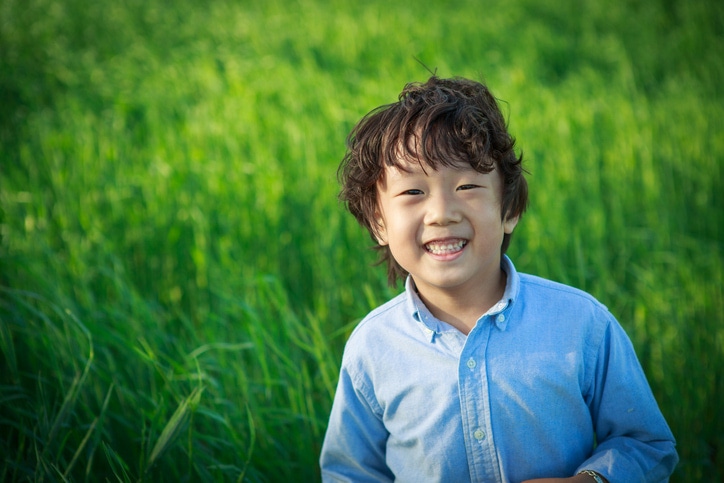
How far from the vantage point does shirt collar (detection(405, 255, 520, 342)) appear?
133cm

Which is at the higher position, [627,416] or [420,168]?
[420,168]

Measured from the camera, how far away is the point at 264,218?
316 cm

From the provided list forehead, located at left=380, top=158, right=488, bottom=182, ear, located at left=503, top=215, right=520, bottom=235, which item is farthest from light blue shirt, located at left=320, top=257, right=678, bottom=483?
forehead, located at left=380, top=158, right=488, bottom=182

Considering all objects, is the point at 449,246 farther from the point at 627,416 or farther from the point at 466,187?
the point at 627,416

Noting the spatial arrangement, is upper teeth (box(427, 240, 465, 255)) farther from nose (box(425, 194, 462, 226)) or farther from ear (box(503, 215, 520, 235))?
ear (box(503, 215, 520, 235))

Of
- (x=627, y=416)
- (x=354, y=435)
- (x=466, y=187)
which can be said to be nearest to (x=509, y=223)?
(x=466, y=187)

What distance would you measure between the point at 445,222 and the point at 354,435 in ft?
1.67

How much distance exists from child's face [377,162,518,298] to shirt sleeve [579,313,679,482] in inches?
11.8

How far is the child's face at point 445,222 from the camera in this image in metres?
1.30

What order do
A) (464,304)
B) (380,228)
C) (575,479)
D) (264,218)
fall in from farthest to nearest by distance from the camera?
1. (264,218)
2. (380,228)
3. (464,304)
4. (575,479)

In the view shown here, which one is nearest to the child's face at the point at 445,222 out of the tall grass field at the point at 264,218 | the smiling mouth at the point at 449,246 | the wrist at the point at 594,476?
the smiling mouth at the point at 449,246

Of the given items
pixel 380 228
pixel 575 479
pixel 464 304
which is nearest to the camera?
pixel 575 479

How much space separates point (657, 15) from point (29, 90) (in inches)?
208

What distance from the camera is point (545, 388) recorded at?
1.31 metres
